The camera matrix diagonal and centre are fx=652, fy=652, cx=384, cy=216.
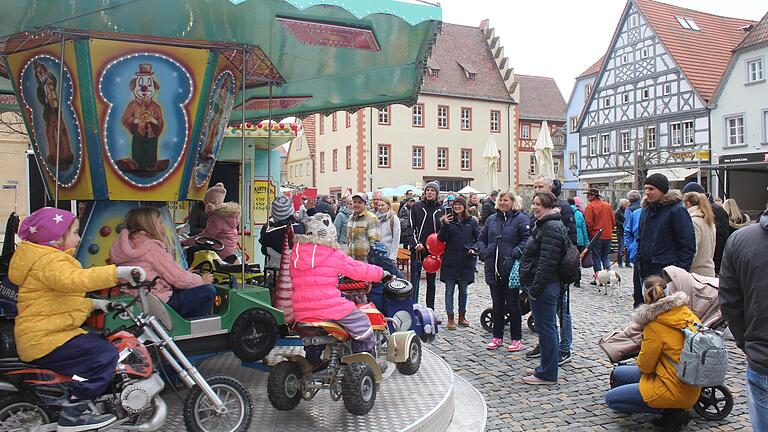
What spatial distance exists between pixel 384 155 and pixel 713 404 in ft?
120

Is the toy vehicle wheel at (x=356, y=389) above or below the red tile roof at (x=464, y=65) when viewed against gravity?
below

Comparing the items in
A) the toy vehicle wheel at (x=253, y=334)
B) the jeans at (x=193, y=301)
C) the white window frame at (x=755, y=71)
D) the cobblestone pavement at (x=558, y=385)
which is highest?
the white window frame at (x=755, y=71)

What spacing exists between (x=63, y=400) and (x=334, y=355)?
1.89 meters

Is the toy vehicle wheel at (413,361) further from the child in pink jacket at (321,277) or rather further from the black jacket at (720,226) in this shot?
the black jacket at (720,226)

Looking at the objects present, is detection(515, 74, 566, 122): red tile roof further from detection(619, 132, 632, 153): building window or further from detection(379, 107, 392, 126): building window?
detection(619, 132, 632, 153): building window

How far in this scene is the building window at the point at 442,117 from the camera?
43.3 meters

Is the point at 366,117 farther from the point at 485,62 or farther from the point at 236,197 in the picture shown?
the point at 236,197

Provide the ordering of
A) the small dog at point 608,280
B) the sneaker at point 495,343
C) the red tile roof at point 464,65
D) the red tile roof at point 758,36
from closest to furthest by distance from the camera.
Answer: the sneaker at point 495,343
the small dog at point 608,280
the red tile roof at point 758,36
the red tile roof at point 464,65

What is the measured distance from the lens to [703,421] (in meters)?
5.37

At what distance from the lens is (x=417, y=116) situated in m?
42.6

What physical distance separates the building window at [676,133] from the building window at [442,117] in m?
14.6

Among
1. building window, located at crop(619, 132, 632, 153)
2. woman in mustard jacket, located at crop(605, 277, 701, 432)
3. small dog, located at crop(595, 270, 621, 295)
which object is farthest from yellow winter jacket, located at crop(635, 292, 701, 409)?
building window, located at crop(619, 132, 632, 153)

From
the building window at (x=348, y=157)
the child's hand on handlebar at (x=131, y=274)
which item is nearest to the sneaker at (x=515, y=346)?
the child's hand on handlebar at (x=131, y=274)

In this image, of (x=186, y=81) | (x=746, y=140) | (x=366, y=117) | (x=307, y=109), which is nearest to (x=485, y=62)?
(x=366, y=117)
